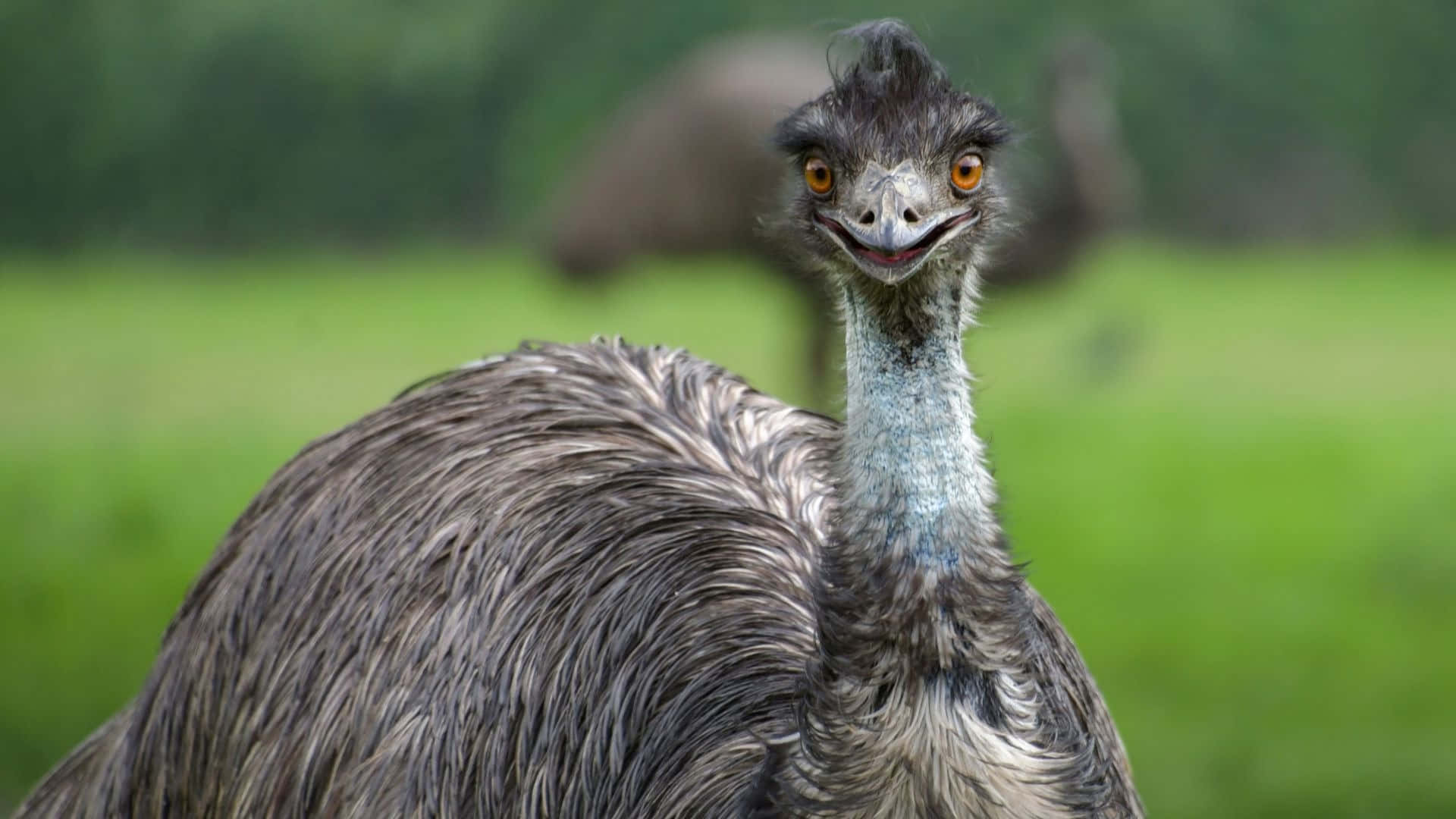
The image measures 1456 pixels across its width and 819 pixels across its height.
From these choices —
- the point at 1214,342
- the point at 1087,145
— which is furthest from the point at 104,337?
the point at 1214,342

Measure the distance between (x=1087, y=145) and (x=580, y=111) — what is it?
330 cm

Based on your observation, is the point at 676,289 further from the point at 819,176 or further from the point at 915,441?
the point at 915,441

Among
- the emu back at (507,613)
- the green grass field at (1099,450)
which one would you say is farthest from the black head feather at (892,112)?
the green grass field at (1099,450)

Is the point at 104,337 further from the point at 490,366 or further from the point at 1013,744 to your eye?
the point at 1013,744

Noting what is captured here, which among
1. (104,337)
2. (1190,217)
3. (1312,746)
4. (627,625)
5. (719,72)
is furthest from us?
(1190,217)

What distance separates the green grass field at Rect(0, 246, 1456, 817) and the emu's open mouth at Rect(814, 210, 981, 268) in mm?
3537

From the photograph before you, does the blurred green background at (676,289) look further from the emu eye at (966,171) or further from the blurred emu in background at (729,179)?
the emu eye at (966,171)

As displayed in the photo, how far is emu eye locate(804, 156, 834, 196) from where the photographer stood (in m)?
2.66

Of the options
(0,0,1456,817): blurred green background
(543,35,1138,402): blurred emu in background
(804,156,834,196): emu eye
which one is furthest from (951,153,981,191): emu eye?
(543,35,1138,402): blurred emu in background

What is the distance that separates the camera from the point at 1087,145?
8.40m

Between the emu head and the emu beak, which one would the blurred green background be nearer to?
the emu head

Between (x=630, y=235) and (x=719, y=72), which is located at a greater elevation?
(x=719, y=72)

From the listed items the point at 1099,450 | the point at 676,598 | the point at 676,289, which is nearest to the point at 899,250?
the point at 676,598

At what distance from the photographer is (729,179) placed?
812cm
